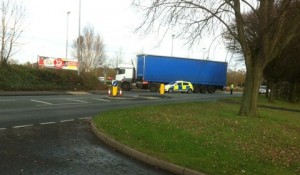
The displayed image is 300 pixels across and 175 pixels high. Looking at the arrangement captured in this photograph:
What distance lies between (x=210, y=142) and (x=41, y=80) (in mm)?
29667

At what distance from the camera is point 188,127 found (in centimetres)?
1419

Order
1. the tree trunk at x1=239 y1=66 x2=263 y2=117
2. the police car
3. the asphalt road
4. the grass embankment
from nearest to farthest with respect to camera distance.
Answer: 1. the asphalt road
2. the grass embankment
3. the tree trunk at x1=239 y1=66 x2=263 y2=117
4. the police car

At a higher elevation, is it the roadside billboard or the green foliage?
the roadside billboard

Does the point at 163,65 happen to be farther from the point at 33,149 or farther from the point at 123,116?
the point at 33,149

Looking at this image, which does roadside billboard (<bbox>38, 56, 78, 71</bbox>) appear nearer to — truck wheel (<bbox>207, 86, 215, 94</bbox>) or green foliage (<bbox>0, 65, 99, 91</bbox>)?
truck wheel (<bbox>207, 86, 215, 94</bbox>)

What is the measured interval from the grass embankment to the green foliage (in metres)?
21.1

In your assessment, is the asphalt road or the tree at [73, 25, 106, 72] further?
the tree at [73, 25, 106, 72]

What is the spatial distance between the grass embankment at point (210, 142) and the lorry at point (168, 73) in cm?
3408

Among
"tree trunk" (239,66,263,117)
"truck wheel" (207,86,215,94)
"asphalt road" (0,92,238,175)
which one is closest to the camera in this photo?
"asphalt road" (0,92,238,175)

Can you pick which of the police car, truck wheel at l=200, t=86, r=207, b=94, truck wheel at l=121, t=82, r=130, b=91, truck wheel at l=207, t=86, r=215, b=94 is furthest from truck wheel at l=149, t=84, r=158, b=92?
truck wheel at l=207, t=86, r=215, b=94

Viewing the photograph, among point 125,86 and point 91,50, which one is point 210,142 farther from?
point 91,50

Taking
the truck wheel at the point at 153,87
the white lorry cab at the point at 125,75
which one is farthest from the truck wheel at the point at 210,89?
the white lorry cab at the point at 125,75

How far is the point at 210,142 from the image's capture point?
38.2 feet

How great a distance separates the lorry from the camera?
52.1m
